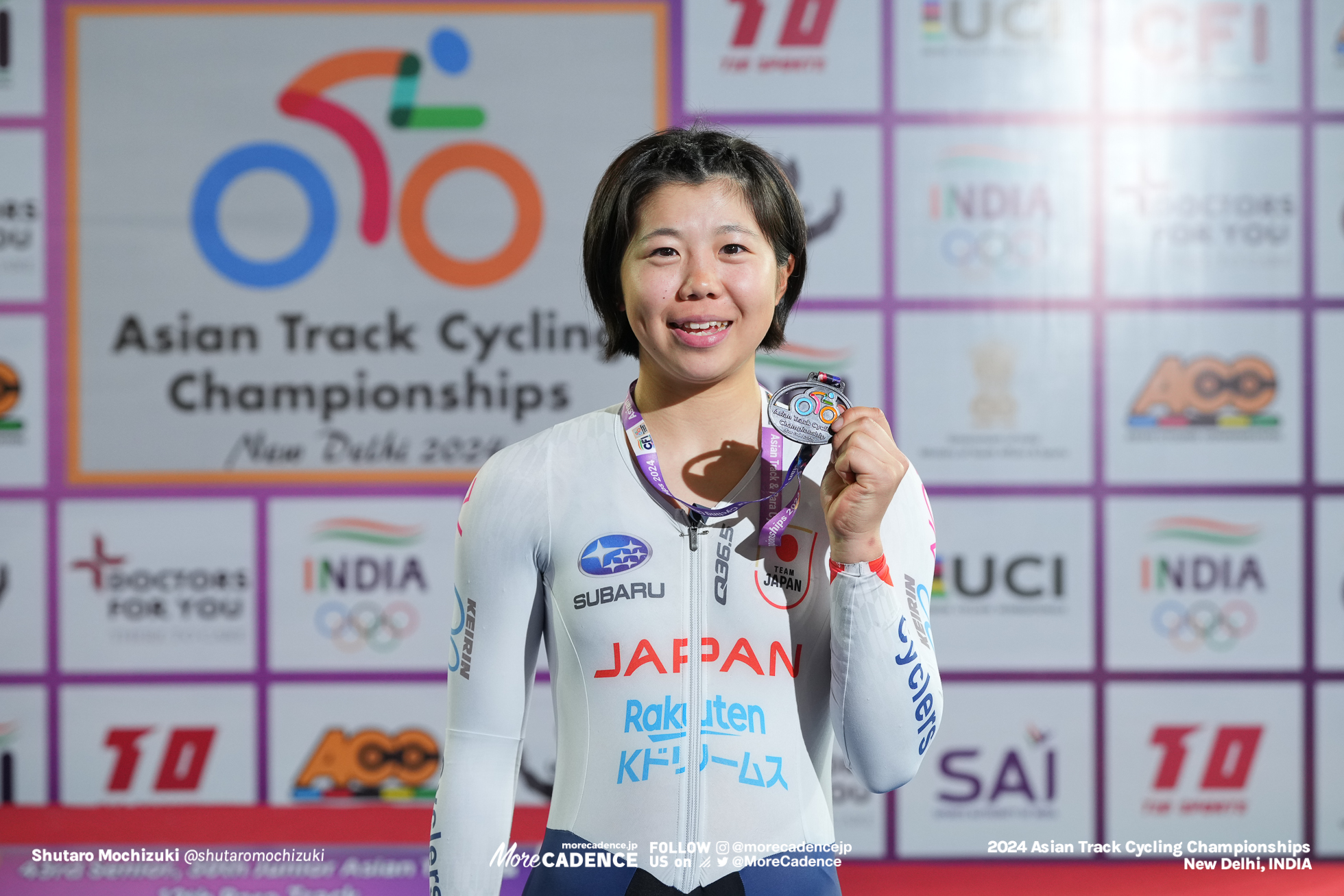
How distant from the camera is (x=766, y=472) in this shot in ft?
4.09

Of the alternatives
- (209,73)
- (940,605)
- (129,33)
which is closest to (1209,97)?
(940,605)

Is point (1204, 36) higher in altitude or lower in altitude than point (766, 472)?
higher

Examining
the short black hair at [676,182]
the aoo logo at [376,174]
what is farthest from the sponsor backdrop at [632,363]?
the short black hair at [676,182]

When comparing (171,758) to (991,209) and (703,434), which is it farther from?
(991,209)

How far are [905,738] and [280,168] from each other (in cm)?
277

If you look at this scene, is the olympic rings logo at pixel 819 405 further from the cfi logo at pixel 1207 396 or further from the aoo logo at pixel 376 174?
the cfi logo at pixel 1207 396

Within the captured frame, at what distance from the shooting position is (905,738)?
1.16 meters

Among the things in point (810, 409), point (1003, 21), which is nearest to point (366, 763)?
point (810, 409)

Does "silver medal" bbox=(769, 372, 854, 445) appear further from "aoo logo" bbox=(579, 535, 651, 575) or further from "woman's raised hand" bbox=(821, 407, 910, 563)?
"aoo logo" bbox=(579, 535, 651, 575)

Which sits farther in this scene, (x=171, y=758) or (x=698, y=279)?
(x=171, y=758)

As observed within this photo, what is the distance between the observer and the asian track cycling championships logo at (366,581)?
316cm

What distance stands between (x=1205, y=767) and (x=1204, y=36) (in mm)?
2293

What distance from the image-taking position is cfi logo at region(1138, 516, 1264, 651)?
124 inches

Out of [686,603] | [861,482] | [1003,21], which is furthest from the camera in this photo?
[1003,21]
